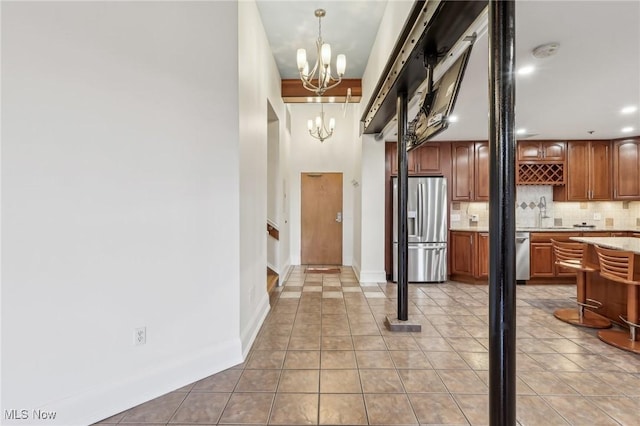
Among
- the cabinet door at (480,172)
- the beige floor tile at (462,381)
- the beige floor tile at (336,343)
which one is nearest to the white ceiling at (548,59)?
the cabinet door at (480,172)

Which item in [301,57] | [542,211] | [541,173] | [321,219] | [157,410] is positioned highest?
[301,57]

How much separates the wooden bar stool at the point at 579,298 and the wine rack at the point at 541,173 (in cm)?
217

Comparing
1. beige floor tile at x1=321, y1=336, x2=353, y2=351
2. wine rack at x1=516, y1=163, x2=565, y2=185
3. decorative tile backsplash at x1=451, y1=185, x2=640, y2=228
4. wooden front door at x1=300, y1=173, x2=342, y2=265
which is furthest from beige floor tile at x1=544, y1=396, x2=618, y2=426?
wooden front door at x1=300, y1=173, x2=342, y2=265

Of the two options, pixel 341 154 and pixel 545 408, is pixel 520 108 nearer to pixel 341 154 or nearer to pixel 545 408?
pixel 545 408

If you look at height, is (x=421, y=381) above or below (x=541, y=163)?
below

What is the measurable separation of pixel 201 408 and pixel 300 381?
2.20 feet

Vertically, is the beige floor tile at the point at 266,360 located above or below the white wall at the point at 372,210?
below

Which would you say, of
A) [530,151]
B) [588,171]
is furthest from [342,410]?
[588,171]

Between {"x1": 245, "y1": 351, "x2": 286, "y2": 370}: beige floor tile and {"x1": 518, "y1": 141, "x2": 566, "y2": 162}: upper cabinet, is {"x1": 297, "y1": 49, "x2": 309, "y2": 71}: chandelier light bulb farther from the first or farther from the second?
{"x1": 518, "y1": 141, "x2": 566, "y2": 162}: upper cabinet

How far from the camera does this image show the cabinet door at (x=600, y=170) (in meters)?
5.43

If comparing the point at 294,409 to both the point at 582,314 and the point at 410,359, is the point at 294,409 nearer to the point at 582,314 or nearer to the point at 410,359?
the point at 410,359

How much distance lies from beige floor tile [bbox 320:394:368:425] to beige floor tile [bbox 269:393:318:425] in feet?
0.18

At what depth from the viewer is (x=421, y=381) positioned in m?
2.23

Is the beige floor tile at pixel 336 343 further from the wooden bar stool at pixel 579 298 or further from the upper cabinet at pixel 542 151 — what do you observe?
the upper cabinet at pixel 542 151
